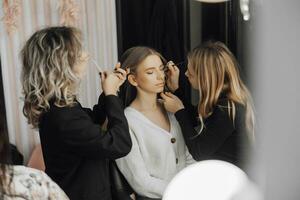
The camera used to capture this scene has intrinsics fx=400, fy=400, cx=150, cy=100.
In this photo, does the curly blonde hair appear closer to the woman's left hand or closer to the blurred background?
the blurred background

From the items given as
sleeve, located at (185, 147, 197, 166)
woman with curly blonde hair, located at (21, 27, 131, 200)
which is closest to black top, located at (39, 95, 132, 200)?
woman with curly blonde hair, located at (21, 27, 131, 200)

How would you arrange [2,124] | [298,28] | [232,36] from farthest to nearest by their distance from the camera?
[232,36]
[2,124]
[298,28]

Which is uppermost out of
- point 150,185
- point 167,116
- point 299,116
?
point 299,116

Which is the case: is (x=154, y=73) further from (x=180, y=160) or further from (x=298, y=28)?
(x=298, y=28)

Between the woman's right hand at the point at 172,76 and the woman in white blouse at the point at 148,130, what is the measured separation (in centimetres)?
2

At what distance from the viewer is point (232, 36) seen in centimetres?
72

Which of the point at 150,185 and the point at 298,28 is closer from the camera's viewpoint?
the point at 298,28

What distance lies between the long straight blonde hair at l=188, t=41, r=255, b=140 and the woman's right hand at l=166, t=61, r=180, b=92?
32 mm

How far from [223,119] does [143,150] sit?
0.16 meters

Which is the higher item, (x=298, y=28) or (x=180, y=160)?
(x=298, y=28)

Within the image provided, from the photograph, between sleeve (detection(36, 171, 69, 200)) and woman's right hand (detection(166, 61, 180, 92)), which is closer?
sleeve (detection(36, 171, 69, 200))

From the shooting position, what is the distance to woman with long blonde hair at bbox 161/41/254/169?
702mm

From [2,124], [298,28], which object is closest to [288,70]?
[298,28]

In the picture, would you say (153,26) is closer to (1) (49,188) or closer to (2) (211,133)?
(2) (211,133)
